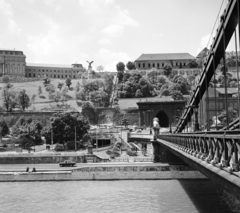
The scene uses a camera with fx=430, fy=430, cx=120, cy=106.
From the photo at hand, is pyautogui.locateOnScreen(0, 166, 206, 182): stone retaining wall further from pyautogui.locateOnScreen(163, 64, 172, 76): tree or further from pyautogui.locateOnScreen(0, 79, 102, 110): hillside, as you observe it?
pyautogui.locateOnScreen(163, 64, 172, 76): tree

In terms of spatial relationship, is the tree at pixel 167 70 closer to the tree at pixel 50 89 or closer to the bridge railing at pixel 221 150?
the tree at pixel 50 89

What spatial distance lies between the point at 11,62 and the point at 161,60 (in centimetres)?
6121

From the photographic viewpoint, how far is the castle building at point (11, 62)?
572ft

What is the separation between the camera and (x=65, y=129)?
67.9 meters

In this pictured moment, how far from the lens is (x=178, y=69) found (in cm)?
15775

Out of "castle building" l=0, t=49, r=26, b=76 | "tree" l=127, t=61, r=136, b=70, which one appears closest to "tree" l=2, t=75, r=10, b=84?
"castle building" l=0, t=49, r=26, b=76

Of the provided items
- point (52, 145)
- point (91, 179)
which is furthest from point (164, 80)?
point (91, 179)

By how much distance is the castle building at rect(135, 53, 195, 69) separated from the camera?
16288cm

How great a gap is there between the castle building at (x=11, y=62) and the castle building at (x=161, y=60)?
4936 cm

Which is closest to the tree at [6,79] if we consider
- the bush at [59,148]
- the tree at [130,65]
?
the tree at [130,65]

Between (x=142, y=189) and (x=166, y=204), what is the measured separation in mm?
5953

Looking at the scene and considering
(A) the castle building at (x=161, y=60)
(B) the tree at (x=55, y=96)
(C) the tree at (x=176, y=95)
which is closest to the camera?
(C) the tree at (x=176, y=95)

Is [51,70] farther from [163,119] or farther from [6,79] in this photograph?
[163,119]

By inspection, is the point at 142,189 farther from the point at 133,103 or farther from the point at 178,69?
the point at 178,69
